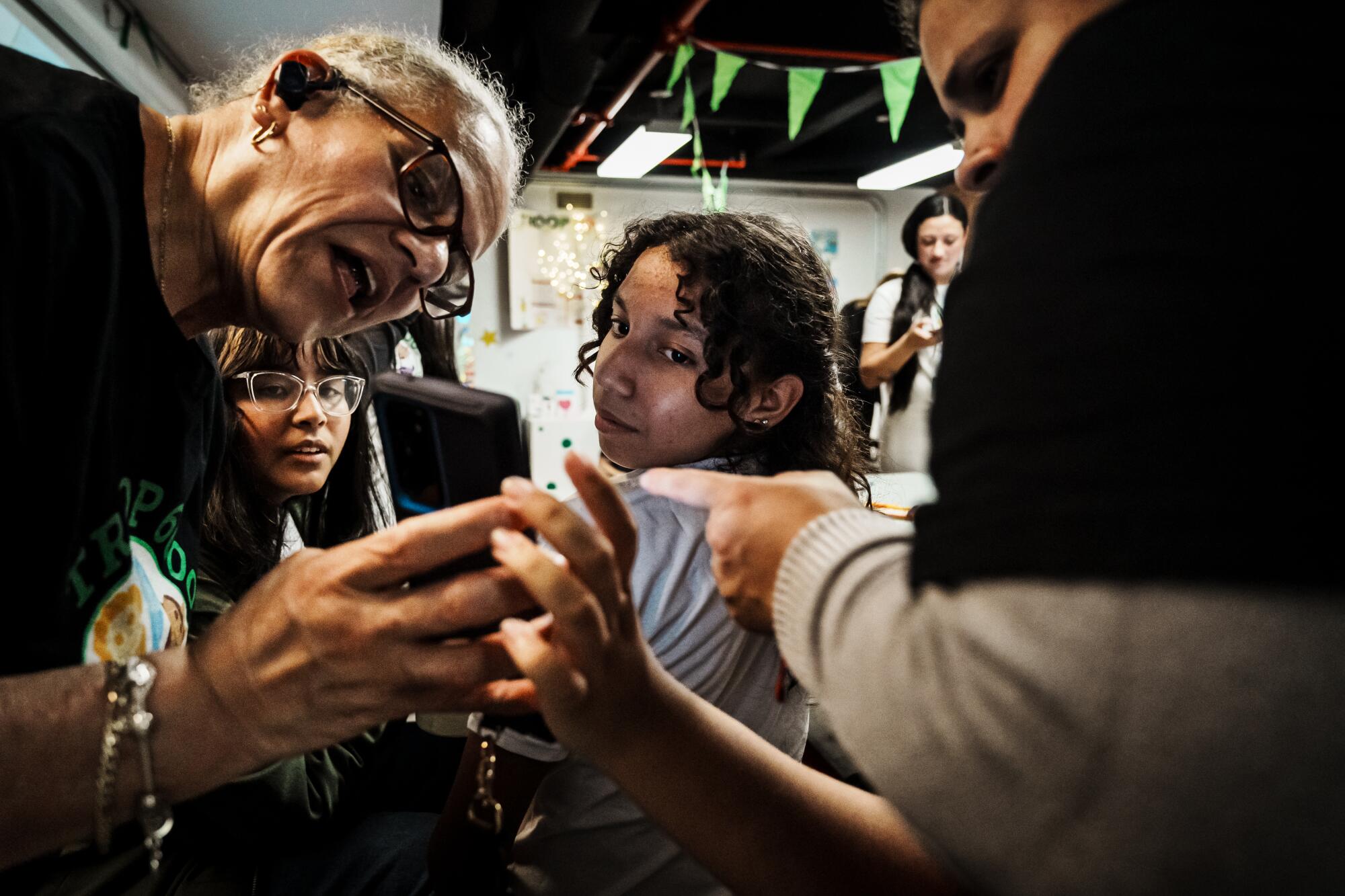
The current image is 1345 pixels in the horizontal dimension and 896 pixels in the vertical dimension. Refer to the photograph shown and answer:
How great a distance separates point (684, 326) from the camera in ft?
4.71

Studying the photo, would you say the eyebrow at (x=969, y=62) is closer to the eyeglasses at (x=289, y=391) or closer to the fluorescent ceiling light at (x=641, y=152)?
the eyeglasses at (x=289, y=391)

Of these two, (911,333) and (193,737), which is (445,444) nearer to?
(193,737)

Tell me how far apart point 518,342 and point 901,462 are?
5.12 metres

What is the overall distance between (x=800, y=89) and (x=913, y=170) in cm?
325

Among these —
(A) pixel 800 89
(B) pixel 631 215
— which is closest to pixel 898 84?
(A) pixel 800 89

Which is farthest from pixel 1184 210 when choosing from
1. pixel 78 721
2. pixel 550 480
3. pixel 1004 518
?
pixel 550 480

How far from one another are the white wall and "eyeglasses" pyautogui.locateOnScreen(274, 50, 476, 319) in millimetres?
6329

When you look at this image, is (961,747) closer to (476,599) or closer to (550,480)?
(476,599)

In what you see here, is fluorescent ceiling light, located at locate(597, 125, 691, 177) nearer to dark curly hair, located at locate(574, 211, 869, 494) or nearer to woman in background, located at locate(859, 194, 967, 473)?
woman in background, located at locate(859, 194, 967, 473)

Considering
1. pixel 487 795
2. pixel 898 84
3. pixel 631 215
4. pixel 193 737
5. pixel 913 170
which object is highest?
pixel 913 170

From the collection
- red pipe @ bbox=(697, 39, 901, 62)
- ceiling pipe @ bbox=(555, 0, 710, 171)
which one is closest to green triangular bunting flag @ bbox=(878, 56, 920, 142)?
red pipe @ bbox=(697, 39, 901, 62)

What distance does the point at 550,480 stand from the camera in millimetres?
7219

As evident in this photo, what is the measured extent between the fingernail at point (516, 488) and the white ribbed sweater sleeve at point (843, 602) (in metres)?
0.24

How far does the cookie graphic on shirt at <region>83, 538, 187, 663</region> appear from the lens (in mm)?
949
